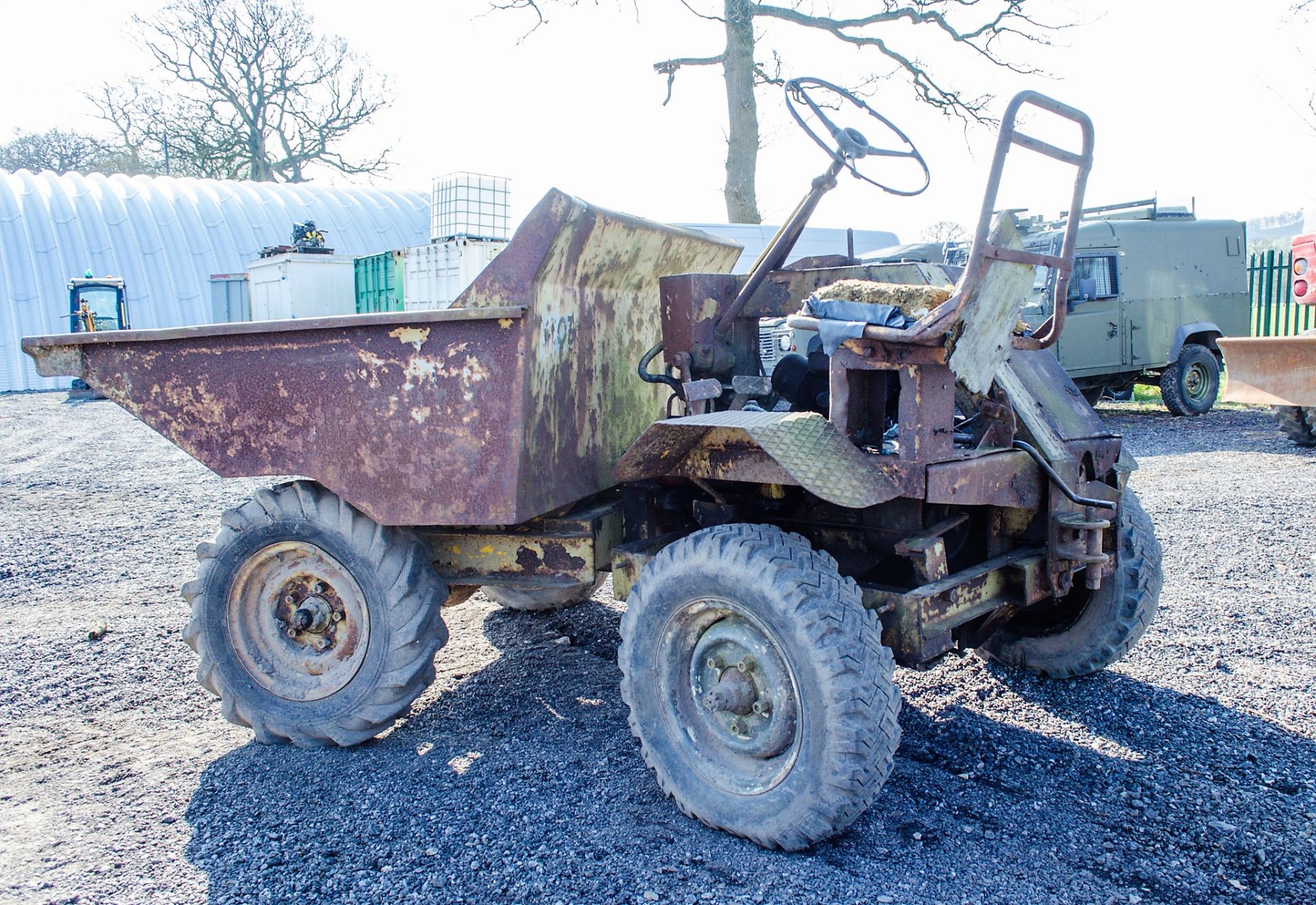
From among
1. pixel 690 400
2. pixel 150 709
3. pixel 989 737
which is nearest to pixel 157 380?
pixel 150 709

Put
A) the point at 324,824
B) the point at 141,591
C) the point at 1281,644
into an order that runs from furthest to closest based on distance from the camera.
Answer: the point at 141,591
the point at 1281,644
the point at 324,824

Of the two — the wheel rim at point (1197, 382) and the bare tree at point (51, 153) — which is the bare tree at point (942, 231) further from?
the bare tree at point (51, 153)

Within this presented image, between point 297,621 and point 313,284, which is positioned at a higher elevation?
point 313,284

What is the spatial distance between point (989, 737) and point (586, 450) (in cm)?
175

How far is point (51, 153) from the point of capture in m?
35.5

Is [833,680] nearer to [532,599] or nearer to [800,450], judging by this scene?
[800,450]

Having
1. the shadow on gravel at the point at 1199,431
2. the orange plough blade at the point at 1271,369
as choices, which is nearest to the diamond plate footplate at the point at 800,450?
the orange plough blade at the point at 1271,369

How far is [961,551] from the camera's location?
3.61 m

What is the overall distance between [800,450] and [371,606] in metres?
1.71

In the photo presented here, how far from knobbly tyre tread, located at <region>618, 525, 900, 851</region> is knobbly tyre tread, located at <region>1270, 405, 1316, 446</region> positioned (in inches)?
332

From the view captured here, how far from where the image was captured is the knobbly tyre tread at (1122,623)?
364cm

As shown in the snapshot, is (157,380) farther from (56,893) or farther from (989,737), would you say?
(989,737)

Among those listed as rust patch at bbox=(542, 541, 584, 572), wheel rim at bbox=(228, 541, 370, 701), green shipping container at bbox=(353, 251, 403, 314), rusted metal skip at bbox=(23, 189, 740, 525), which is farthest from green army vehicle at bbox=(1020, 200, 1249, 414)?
wheel rim at bbox=(228, 541, 370, 701)

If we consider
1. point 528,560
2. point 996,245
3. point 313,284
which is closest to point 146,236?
point 313,284
